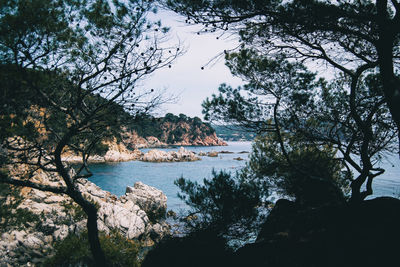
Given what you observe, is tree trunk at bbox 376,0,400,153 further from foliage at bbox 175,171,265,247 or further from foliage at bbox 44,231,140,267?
foliage at bbox 44,231,140,267

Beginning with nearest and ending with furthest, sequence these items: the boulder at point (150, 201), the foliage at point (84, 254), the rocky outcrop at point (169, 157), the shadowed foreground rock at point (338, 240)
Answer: the shadowed foreground rock at point (338, 240)
the foliage at point (84, 254)
the boulder at point (150, 201)
the rocky outcrop at point (169, 157)

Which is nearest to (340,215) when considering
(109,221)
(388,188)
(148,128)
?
(148,128)

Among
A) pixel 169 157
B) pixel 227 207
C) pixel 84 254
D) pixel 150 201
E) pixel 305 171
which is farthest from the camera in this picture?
pixel 169 157

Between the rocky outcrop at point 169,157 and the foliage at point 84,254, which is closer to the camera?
the foliage at point 84,254

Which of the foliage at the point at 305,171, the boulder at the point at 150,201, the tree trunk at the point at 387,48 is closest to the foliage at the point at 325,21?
the tree trunk at the point at 387,48

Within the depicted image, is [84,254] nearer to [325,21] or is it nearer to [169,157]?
[325,21]

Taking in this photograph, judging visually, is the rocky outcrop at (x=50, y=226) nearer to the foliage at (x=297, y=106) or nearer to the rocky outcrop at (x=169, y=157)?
the foliage at (x=297, y=106)

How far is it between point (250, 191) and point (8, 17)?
7536mm

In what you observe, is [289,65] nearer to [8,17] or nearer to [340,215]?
[340,215]

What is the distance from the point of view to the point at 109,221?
14.4m

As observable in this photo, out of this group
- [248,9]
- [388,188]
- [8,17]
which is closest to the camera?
[8,17]

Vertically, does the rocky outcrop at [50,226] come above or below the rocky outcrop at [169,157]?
above

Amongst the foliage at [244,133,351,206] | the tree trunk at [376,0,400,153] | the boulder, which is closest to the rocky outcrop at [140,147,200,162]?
the boulder

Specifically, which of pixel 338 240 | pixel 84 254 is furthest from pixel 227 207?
pixel 84 254
